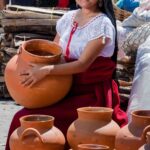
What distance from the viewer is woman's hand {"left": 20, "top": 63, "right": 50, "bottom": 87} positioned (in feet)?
12.1

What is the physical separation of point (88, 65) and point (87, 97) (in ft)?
0.80

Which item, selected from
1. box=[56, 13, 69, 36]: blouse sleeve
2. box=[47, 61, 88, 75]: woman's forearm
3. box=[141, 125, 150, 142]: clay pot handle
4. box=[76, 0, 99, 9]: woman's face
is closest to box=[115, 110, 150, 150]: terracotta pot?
box=[141, 125, 150, 142]: clay pot handle

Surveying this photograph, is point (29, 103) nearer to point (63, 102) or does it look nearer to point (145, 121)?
point (63, 102)

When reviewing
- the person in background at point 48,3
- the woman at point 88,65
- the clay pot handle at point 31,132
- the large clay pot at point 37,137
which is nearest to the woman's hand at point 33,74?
the woman at point 88,65

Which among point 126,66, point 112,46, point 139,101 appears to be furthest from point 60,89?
point 126,66

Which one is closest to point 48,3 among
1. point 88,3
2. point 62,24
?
point 62,24

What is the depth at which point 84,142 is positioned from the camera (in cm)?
319

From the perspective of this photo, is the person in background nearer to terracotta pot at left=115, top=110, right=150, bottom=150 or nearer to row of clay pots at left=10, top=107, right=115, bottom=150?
row of clay pots at left=10, top=107, right=115, bottom=150

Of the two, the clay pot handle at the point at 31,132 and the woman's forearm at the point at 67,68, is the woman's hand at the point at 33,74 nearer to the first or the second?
the woman's forearm at the point at 67,68

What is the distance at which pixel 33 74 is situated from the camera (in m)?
3.70

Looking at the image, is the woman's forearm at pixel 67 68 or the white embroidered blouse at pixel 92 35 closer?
the woman's forearm at pixel 67 68

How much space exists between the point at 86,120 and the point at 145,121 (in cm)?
39

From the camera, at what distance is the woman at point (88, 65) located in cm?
381

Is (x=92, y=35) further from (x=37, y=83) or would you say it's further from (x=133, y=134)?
(x=133, y=134)
